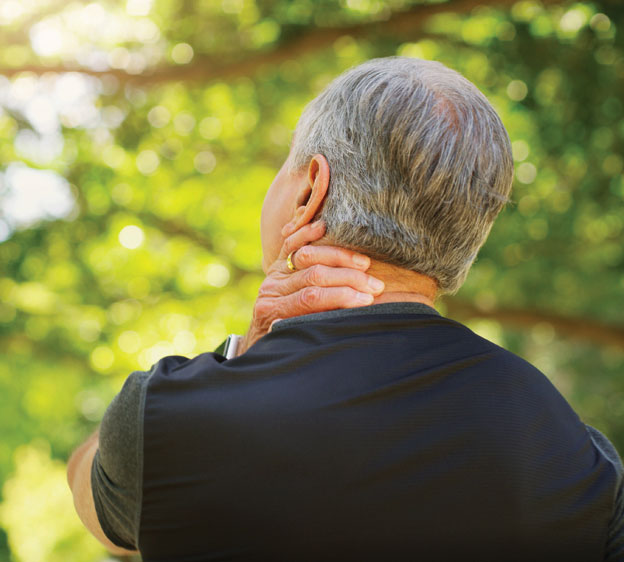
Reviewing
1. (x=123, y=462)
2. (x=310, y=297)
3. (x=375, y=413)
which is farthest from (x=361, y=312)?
(x=123, y=462)

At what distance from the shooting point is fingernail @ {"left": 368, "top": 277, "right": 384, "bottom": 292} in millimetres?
1491

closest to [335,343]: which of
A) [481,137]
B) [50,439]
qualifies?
[481,137]

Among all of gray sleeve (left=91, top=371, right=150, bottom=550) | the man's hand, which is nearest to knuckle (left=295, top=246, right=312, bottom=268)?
the man's hand

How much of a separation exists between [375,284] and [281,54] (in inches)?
189

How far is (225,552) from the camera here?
1.28 meters

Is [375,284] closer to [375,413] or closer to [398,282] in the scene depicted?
[398,282]

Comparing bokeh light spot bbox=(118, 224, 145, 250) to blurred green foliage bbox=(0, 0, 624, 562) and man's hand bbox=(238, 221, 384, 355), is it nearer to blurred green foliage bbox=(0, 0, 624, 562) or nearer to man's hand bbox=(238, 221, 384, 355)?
blurred green foliage bbox=(0, 0, 624, 562)

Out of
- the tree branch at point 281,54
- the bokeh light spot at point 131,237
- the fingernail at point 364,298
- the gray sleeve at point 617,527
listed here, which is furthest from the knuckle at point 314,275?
the bokeh light spot at point 131,237

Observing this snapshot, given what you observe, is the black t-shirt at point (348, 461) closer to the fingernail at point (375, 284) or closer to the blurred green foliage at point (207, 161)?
the fingernail at point (375, 284)

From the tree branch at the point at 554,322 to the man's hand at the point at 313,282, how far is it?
5.46 m

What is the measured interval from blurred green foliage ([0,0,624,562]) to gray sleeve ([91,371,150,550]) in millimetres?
4836

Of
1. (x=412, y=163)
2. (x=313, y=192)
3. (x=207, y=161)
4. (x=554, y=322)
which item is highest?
(x=412, y=163)

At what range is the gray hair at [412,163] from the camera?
1451 millimetres

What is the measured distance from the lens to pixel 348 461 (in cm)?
127
